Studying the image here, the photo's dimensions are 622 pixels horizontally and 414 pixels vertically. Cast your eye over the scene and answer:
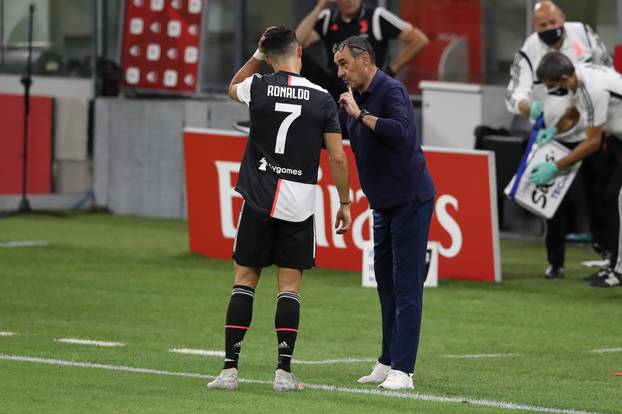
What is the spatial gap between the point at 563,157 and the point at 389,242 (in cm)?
565

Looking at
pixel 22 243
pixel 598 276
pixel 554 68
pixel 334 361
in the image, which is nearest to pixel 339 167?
pixel 334 361

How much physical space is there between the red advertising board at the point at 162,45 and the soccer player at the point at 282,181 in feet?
46.4

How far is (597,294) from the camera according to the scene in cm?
1328

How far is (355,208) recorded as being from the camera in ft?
47.4

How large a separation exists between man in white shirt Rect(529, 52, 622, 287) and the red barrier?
978 centimetres

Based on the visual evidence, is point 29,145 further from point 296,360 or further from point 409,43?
point 296,360

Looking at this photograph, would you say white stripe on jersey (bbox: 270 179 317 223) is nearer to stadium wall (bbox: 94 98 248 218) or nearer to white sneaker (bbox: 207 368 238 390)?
white sneaker (bbox: 207 368 238 390)

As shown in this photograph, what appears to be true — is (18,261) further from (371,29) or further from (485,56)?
(485,56)

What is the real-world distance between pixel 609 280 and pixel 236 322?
20.7 feet

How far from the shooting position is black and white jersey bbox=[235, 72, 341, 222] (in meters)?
8.02

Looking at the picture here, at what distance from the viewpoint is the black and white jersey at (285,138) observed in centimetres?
802

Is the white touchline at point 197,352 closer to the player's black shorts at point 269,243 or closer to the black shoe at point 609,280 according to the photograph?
the player's black shorts at point 269,243

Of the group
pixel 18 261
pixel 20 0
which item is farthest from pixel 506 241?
pixel 20 0

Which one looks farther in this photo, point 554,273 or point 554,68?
point 554,273
